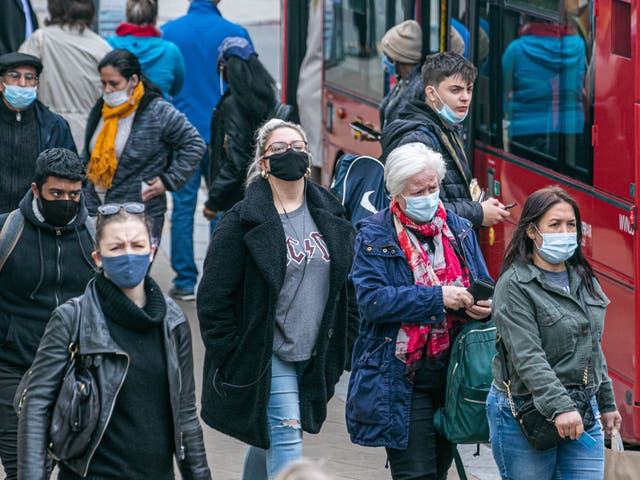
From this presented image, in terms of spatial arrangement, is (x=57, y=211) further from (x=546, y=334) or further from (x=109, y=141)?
(x=109, y=141)

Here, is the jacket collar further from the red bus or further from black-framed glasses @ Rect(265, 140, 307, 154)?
the red bus

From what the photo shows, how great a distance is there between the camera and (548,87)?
7.97 metres

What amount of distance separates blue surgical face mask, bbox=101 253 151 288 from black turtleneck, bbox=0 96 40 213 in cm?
301

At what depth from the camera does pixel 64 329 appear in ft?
14.7

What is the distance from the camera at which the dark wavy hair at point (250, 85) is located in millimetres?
9938

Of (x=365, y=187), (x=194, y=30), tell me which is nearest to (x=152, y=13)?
(x=194, y=30)

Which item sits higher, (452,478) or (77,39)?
(77,39)

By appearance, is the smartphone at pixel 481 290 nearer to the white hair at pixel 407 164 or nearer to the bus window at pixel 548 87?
the white hair at pixel 407 164

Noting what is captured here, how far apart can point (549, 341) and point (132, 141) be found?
3.83 meters

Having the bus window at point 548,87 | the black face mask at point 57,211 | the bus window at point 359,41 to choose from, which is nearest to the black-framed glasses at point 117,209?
the black face mask at point 57,211

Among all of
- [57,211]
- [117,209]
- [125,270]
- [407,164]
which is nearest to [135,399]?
[125,270]

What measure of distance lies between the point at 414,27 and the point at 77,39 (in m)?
2.03

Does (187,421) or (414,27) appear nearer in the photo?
(187,421)

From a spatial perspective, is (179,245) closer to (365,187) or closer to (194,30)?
(194,30)
